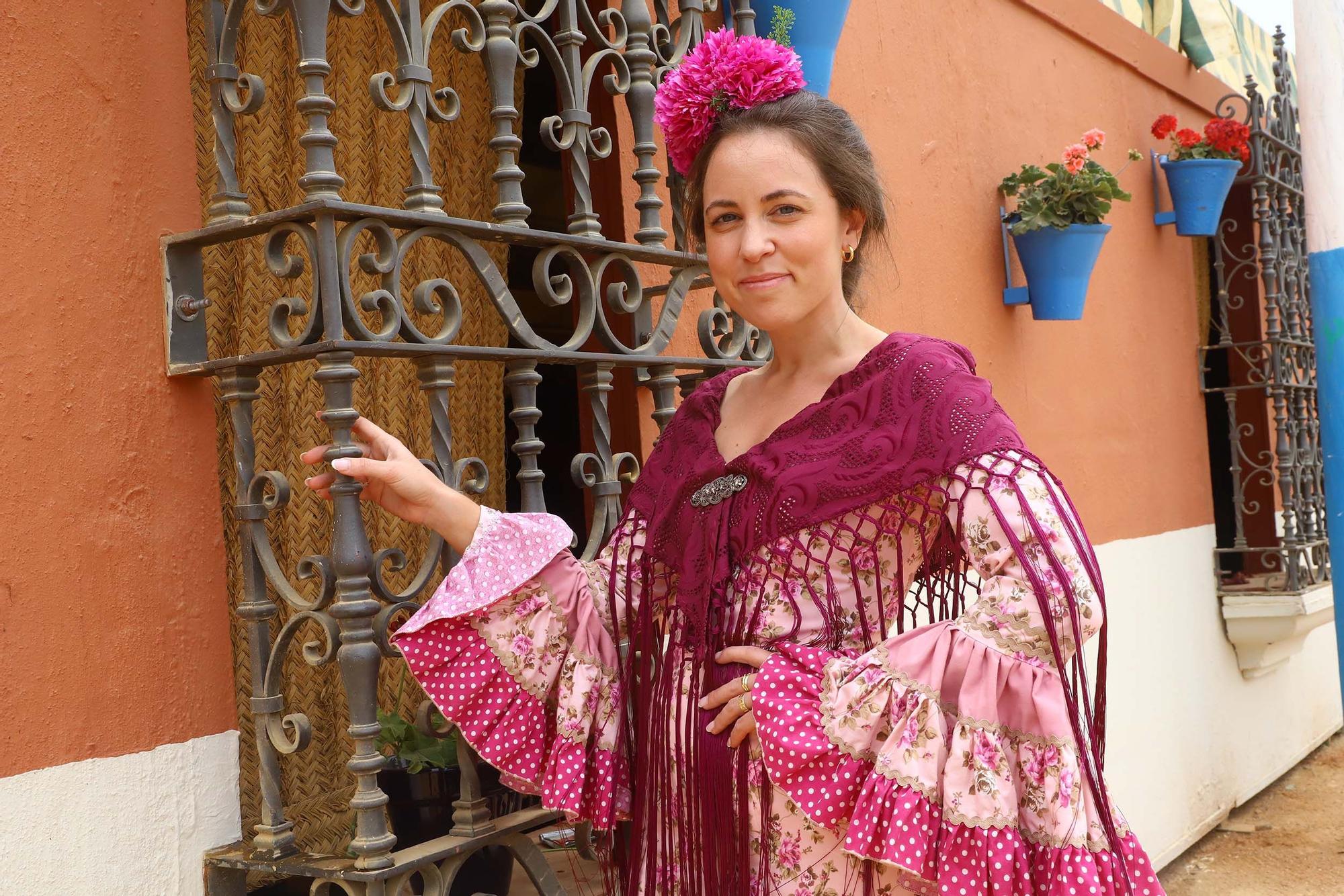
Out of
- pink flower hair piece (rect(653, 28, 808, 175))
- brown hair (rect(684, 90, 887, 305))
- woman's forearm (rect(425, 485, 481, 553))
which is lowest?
woman's forearm (rect(425, 485, 481, 553))

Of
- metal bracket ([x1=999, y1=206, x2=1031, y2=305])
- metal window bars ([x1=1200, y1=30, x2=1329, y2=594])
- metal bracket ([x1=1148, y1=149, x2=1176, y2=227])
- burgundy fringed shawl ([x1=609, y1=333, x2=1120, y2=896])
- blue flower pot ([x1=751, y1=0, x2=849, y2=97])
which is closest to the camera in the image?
burgundy fringed shawl ([x1=609, y1=333, x2=1120, y2=896])

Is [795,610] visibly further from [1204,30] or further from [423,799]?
[1204,30]

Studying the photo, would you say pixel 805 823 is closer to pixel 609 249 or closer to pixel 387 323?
pixel 387 323

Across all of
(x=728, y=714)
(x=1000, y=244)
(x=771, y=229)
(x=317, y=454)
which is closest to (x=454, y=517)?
(x=317, y=454)

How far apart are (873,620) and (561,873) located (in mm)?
1525

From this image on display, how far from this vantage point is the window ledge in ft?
19.4

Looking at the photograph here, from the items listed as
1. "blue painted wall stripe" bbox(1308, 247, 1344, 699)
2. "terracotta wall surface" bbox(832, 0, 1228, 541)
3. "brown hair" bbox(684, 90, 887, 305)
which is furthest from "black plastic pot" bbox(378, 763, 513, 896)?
"blue painted wall stripe" bbox(1308, 247, 1344, 699)

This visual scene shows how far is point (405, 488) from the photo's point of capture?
1973mm

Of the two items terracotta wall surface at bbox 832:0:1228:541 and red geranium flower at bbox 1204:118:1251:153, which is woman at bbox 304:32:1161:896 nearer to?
terracotta wall surface at bbox 832:0:1228:541

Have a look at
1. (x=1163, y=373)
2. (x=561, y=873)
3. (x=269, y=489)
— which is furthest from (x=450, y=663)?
(x=1163, y=373)

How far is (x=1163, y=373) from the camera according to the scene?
586 centimetres

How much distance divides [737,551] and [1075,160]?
311cm

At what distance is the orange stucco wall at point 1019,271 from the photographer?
159 inches

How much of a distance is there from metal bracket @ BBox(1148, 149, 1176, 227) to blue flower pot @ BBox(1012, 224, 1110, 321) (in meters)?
1.47
